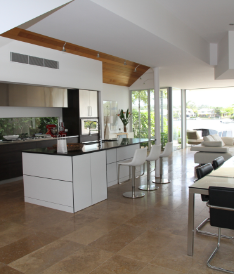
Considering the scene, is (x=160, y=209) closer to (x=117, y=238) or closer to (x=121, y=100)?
(x=117, y=238)

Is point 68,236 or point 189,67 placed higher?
point 189,67

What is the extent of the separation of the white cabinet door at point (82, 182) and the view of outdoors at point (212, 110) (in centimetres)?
921

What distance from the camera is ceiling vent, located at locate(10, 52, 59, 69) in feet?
18.3

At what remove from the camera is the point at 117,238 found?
336cm

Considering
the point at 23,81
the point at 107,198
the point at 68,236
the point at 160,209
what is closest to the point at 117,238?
the point at 68,236

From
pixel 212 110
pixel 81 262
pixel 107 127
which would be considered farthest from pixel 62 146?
pixel 212 110

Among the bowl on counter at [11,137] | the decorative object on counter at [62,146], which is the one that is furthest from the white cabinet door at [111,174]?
the bowl on counter at [11,137]

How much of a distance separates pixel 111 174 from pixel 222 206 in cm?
350

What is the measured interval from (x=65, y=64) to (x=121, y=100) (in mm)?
4435

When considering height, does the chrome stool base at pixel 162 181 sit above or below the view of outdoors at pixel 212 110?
below

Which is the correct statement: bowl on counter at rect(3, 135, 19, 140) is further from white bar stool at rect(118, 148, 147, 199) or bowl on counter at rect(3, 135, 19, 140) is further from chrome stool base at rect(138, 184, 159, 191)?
chrome stool base at rect(138, 184, 159, 191)

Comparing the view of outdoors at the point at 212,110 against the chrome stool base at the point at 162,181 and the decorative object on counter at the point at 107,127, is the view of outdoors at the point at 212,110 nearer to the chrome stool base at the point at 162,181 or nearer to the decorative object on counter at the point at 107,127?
the decorative object on counter at the point at 107,127

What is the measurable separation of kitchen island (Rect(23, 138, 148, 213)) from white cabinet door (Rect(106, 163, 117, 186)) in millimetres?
895

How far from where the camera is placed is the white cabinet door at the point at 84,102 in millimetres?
7373
